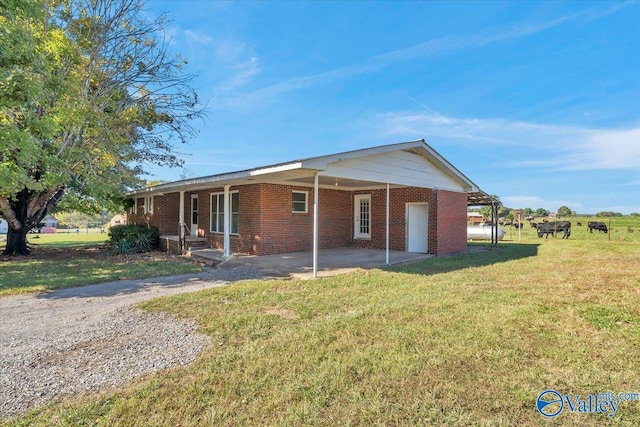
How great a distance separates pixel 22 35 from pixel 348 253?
1125cm

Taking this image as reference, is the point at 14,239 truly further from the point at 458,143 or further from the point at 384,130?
the point at 458,143

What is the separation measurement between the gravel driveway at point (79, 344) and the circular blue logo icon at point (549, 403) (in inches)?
131

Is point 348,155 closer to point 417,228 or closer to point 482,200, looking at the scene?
point 417,228

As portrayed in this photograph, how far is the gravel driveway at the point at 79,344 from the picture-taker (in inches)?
121

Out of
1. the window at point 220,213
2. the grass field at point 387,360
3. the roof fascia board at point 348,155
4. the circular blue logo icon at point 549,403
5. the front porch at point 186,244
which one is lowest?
the circular blue logo icon at point 549,403

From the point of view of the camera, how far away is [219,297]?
6.21 meters

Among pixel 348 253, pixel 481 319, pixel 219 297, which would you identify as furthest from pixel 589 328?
pixel 348 253

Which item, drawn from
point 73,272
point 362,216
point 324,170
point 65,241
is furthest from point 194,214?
point 65,241

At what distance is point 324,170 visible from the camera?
26.1 ft

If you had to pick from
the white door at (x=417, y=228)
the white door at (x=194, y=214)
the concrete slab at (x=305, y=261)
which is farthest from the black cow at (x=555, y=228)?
the white door at (x=194, y=214)

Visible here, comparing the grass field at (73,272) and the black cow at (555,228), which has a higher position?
the black cow at (555,228)

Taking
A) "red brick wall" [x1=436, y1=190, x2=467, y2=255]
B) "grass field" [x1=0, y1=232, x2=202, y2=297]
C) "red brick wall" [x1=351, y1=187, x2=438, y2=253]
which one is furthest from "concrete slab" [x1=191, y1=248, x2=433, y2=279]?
"grass field" [x1=0, y1=232, x2=202, y2=297]

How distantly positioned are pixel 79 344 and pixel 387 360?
3717 mm

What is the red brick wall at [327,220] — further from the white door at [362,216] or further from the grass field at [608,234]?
the grass field at [608,234]
